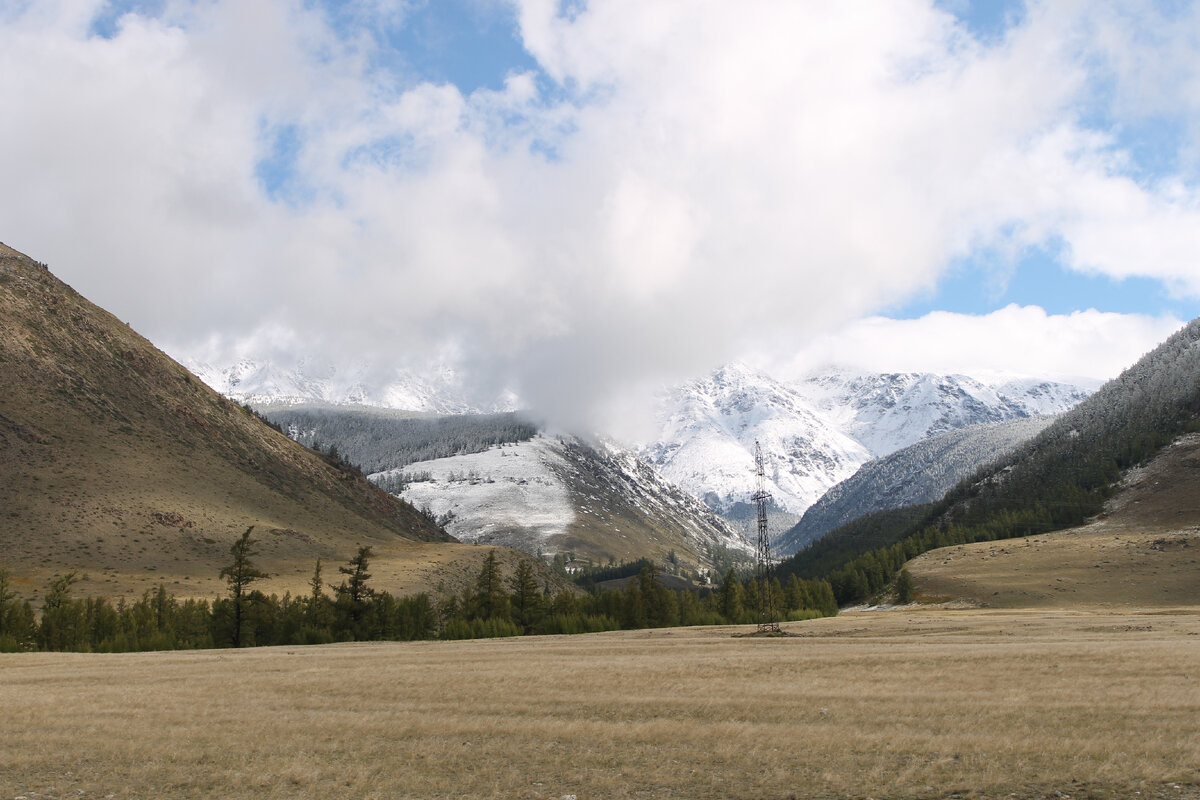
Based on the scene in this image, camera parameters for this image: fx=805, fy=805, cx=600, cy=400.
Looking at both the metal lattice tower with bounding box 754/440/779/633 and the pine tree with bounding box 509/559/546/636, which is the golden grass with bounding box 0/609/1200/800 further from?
the pine tree with bounding box 509/559/546/636

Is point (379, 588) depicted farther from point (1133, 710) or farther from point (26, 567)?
point (1133, 710)

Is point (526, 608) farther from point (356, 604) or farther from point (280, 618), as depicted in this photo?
point (280, 618)

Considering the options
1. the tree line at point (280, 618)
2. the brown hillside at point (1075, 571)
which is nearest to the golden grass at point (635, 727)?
the tree line at point (280, 618)

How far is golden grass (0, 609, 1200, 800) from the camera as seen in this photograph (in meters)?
22.1

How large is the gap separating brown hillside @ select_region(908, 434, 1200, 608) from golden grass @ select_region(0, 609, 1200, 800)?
96.3 meters

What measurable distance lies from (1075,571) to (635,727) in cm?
15031

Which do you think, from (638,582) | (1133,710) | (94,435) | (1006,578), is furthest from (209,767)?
(94,435)

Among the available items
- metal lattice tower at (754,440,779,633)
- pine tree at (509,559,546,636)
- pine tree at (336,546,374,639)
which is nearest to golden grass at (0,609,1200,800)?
metal lattice tower at (754,440,779,633)

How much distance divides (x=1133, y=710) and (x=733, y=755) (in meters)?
14.8

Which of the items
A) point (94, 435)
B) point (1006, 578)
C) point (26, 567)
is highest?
point (94, 435)

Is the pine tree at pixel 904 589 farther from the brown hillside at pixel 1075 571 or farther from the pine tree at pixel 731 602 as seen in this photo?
the pine tree at pixel 731 602

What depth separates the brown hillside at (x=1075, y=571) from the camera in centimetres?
13038

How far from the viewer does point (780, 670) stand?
139ft

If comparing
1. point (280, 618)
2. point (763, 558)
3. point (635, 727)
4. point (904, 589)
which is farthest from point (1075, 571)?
point (635, 727)
